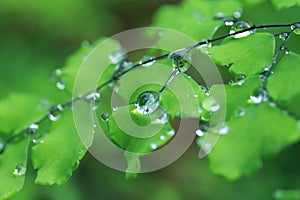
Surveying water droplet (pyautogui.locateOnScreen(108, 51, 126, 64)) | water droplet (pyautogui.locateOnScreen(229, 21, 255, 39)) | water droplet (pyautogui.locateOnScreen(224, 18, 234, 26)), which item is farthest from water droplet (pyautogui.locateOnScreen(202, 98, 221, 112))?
water droplet (pyautogui.locateOnScreen(108, 51, 126, 64))

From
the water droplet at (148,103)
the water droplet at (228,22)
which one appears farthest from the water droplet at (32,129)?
the water droplet at (228,22)

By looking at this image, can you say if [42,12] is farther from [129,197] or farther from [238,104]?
[238,104]

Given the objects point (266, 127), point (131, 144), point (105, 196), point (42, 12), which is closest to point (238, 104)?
point (266, 127)

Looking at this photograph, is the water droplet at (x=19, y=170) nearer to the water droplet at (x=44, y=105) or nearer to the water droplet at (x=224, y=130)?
the water droplet at (x=44, y=105)

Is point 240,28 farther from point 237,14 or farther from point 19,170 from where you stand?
point 19,170

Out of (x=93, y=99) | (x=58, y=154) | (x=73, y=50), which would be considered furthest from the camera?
(x=73, y=50)

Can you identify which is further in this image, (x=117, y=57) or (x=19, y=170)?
(x=117, y=57)

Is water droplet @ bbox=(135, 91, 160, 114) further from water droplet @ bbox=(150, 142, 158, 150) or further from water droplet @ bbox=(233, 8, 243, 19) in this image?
water droplet @ bbox=(233, 8, 243, 19)

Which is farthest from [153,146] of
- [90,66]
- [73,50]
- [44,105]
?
[73,50]
